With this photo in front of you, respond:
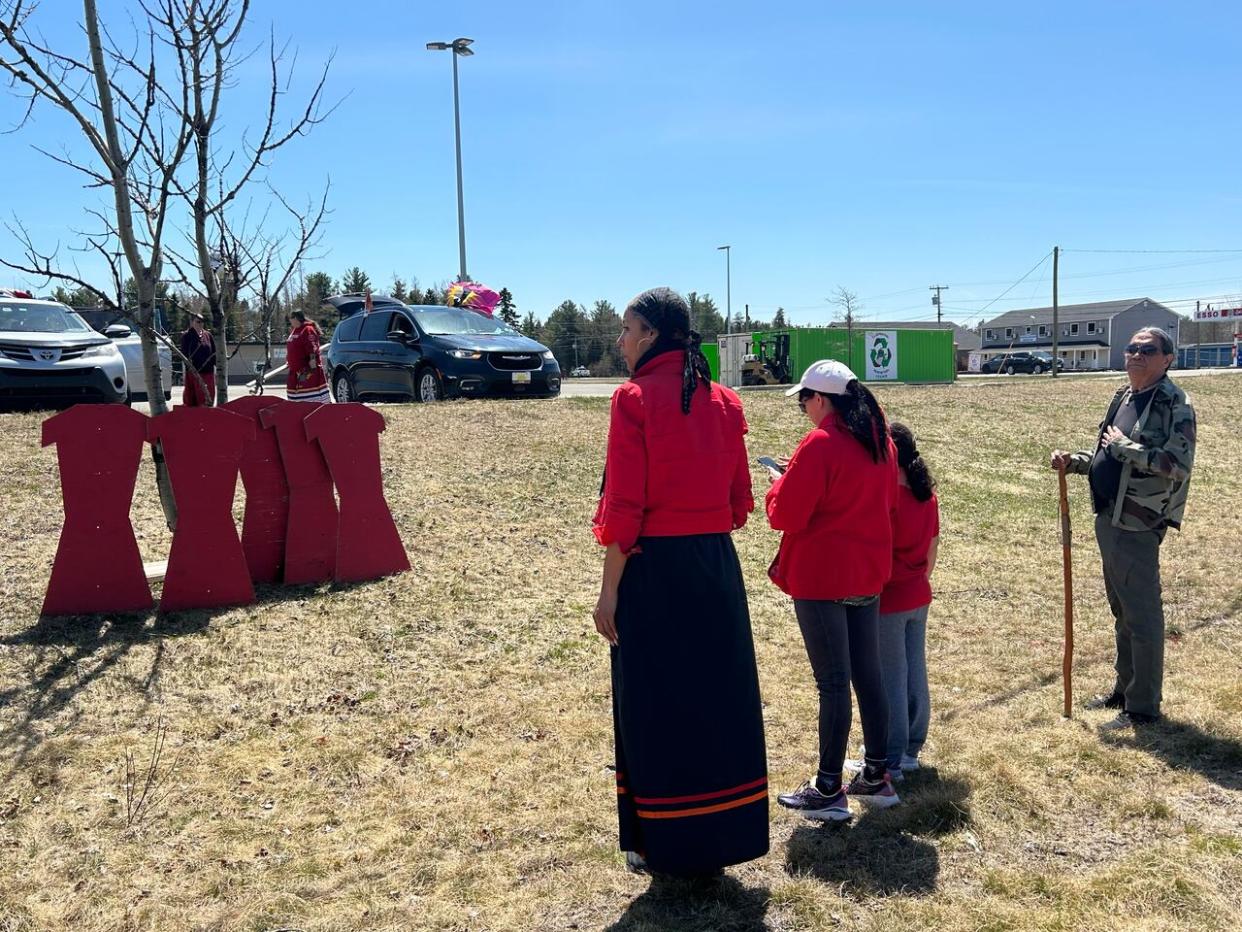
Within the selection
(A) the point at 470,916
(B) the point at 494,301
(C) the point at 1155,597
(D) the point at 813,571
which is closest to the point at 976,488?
(C) the point at 1155,597

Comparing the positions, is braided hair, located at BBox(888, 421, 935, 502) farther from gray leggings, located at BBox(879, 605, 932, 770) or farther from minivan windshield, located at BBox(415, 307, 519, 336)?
minivan windshield, located at BBox(415, 307, 519, 336)

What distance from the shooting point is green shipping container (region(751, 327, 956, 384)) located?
31281mm

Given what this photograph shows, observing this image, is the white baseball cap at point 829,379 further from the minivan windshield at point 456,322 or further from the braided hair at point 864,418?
the minivan windshield at point 456,322

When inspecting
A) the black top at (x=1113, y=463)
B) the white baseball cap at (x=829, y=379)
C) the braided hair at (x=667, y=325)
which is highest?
the braided hair at (x=667, y=325)

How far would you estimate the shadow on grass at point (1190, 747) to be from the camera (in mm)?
4051

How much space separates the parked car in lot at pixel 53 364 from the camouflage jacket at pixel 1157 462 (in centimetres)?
1035

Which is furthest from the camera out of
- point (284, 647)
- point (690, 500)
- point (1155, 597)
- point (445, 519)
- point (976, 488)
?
point (976, 488)

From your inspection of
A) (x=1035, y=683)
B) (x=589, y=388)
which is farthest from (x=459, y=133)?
(x=1035, y=683)

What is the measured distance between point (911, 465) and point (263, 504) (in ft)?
15.1

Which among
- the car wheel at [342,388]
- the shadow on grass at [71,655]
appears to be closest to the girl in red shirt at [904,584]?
the shadow on grass at [71,655]

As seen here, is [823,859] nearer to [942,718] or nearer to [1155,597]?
[942,718]

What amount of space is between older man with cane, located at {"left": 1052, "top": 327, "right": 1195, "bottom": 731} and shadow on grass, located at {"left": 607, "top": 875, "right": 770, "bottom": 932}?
229 centimetres

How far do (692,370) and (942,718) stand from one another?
273cm

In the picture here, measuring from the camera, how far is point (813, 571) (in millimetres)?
3523
